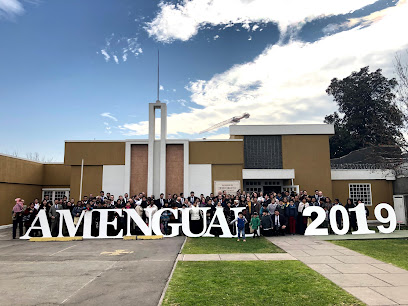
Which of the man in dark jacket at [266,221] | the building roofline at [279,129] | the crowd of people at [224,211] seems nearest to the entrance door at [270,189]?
the building roofline at [279,129]

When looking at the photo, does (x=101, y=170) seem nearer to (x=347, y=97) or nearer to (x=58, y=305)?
(x=58, y=305)

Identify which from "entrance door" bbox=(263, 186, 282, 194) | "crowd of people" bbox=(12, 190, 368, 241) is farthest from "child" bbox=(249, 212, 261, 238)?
"entrance door" bbox=(263, 186, 282, 194)

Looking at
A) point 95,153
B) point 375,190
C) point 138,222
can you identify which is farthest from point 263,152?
point 95,153

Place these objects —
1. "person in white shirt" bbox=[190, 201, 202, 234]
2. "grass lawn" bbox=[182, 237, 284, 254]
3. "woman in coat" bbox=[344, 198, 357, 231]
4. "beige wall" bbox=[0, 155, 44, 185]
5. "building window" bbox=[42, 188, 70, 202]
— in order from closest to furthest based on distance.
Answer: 1. "grass lawn" bbox=[182, 237, 284, 254]
2. "person in white shirt" bbox=[190, 201, 202, 234]
3. "woman in coat" bbox=[344, 198, 357, 231]
4. "beige wall" bbox=[0, 155, 44, 185]
5. "building window" bbox=[42, 188, 70, 202]

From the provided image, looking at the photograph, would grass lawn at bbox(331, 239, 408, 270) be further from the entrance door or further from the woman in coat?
Answer: the entrance door

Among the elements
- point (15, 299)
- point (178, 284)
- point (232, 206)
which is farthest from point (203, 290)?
point (232, 206)

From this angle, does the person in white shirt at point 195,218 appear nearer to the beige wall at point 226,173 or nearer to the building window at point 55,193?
the beige wall at point 226,173

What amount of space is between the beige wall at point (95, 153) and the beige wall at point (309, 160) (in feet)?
38.4

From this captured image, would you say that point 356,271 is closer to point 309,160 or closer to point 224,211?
point 224,211

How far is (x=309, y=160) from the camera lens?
22.4 meters

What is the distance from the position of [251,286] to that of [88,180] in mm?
16814

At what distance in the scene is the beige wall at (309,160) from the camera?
22172 mm

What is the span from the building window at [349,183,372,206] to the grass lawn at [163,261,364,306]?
16.2 meters

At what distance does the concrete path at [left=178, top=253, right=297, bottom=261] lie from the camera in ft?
32.4
